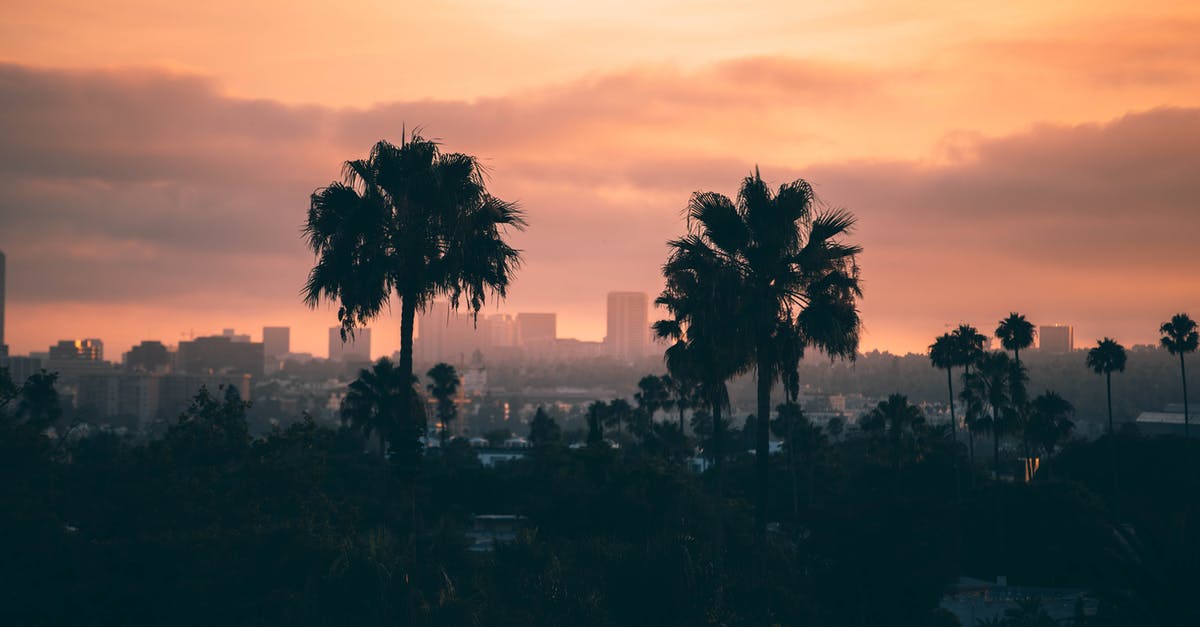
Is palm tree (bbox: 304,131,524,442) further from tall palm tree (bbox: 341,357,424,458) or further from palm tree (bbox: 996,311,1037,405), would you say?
palm tree (bbox: 996,311,1037,405)

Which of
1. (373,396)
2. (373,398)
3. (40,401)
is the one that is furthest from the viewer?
(40,401)

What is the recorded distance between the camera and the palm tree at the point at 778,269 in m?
25.2

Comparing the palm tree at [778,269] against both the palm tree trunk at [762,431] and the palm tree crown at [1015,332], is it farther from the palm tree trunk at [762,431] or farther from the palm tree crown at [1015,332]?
the palm tree crown at [1015,332]

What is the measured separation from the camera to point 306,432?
115 feet

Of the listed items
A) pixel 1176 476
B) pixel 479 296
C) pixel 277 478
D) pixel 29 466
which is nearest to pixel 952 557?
pixel 479 296

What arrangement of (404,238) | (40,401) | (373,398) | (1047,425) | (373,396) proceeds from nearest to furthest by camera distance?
(404,238)
(373,396)
(373,398)
(1047,425)
(40,401)

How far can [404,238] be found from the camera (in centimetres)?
2327

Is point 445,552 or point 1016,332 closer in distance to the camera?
point 445,552

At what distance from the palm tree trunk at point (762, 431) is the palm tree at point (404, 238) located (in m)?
5.92

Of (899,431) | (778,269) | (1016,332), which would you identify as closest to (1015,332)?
(1016,332)

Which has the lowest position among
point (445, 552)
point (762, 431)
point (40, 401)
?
point (445, 552)

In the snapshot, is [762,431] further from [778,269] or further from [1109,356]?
[1109,356]

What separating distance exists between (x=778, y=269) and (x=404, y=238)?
8213 millimetres

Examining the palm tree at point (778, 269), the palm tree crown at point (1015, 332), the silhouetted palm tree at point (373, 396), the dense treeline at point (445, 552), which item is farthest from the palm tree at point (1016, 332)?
the palm tree at point (778, 269)
